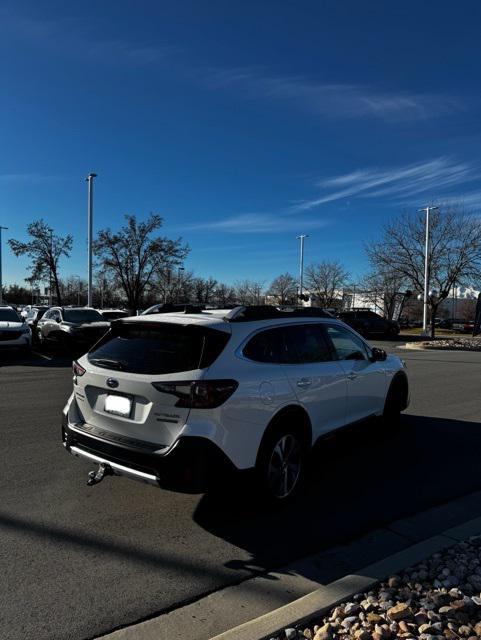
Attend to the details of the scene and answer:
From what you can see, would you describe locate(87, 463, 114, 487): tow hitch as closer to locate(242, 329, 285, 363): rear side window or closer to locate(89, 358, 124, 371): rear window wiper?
locate(89, 358, 124, 371): rear window wiper

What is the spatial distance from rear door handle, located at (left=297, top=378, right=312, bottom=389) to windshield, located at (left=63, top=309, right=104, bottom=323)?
14.6m

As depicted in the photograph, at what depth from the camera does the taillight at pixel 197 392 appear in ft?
12.3

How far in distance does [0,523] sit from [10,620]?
1.30 m

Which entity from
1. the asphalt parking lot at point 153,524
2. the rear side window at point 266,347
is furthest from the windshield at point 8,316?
the rear side window at point 266,347

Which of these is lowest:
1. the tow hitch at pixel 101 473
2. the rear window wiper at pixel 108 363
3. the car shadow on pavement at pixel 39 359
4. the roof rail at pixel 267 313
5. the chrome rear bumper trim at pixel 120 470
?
the car shadow on pavement at pixel 39 359

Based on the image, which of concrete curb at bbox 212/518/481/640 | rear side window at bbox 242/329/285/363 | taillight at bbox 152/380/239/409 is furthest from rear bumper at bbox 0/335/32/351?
concrete curb at bbox 212/518/481/640

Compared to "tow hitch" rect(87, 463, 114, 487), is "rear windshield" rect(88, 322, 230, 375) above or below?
above

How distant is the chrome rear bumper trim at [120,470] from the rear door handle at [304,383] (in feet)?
5.08

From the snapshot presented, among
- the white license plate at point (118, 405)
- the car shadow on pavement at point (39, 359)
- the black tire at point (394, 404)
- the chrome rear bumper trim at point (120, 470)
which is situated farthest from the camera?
the car shadow on pavement at point (39, 359)

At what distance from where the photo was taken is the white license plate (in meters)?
4.04

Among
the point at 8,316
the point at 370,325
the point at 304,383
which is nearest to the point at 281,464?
the point at 304,383

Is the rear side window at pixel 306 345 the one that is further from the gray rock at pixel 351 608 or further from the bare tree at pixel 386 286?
the bare tree at pixel 386 286

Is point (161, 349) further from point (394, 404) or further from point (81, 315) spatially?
point (81, 315)

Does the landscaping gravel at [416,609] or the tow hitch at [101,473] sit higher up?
the tow hitch at [101,473]
